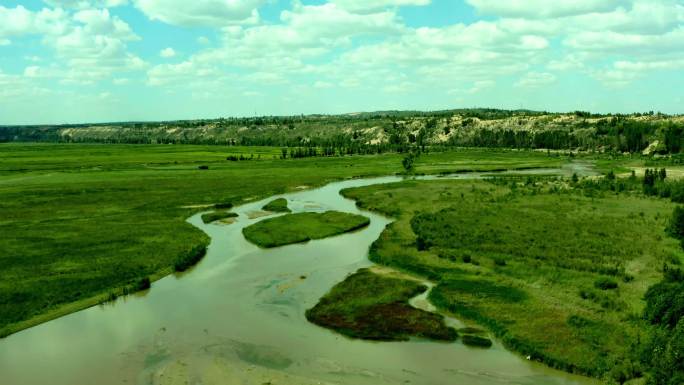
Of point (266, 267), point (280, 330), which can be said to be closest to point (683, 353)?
point (280, 330)

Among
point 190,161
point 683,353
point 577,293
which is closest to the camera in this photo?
point 683,353

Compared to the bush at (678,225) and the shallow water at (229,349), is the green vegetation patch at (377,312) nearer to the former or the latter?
the shallow water at (229,349)

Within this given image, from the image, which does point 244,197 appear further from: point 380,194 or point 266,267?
point 266,267

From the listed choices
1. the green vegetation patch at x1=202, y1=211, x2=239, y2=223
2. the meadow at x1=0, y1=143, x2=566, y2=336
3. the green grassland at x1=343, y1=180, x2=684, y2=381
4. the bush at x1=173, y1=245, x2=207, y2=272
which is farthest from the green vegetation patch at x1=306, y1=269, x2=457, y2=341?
the green vegetation patch at x1=202, y1=211, x2=239, y2=223

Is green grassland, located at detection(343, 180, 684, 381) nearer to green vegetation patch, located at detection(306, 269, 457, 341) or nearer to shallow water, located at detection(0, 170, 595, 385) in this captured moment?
shallow water, located at detection(0, 170, 595, 385)

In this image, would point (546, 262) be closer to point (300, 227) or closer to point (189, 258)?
point (300, 227)

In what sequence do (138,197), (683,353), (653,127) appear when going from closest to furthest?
(683,353)
(138,197)
(653,127)
